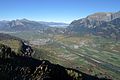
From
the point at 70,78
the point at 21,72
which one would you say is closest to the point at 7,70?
the point at 21,72

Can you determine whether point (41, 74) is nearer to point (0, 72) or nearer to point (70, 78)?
point (0, 72)

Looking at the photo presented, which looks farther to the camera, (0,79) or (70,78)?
(70,78)

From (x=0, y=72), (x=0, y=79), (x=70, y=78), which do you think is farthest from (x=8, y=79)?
(x=70, y=78)

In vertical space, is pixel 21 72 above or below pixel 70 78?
above

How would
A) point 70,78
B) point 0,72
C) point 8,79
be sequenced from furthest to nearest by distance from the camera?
point 70,78 → point 0,72 → point 8,79

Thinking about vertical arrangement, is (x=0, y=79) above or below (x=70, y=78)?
above

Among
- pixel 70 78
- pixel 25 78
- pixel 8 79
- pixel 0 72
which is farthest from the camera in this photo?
pixel 70 78

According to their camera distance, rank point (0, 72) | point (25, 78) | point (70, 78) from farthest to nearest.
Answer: point (70, 78) → point (0, 72) → point (25, 78)

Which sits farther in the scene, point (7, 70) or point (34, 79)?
point (7, 70)

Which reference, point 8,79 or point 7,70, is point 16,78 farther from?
point 7,70
